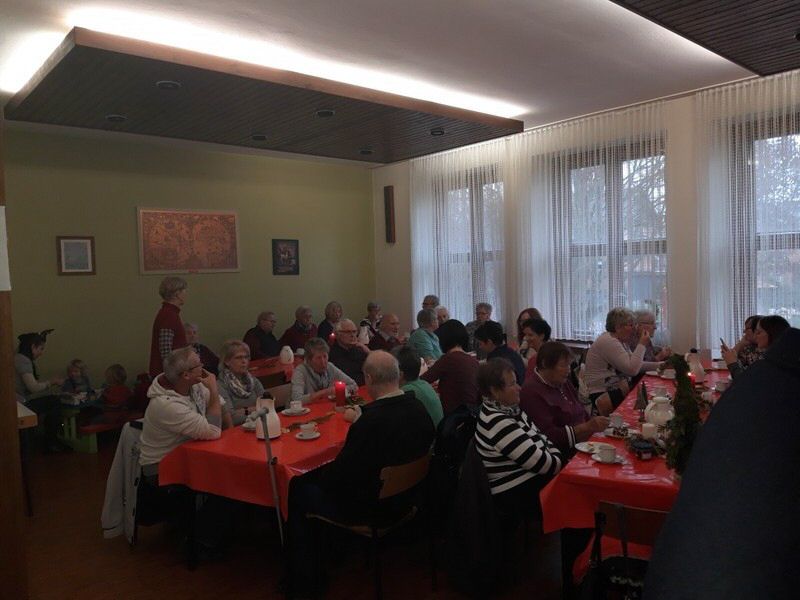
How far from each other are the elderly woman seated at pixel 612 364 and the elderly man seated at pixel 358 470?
87.3 inches

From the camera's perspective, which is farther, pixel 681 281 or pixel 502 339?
pixel 681 281

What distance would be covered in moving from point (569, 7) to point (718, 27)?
36.6 inches

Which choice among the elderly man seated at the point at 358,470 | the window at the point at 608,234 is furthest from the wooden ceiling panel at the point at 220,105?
the elderly man seated at the point at 358,470

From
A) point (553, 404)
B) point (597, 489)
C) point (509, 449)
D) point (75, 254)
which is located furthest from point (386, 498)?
point (75, 254)

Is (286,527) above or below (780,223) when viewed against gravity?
below

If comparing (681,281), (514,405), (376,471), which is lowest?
(376,471)

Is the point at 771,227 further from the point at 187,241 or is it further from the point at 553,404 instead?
the point at 187,241

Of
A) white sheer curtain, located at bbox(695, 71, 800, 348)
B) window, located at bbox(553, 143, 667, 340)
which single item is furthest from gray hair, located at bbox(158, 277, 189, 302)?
white sheer curtain, located at bbox(695, 71, 800, 348)

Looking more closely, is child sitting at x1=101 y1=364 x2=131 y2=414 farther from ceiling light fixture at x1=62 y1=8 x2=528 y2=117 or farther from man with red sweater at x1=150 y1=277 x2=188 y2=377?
ceiling light fixture at x1=62 y1=8 x2=528 y2=117

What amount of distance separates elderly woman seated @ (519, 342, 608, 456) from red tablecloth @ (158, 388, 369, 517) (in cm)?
109

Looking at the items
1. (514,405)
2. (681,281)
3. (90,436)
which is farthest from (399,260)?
(514,405)

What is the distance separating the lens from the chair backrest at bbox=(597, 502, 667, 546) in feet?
6.52

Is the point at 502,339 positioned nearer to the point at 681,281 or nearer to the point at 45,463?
the point at 681,281

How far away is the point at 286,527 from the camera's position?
299cm
